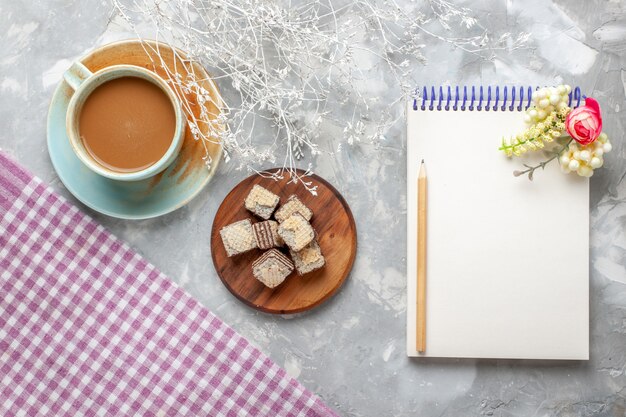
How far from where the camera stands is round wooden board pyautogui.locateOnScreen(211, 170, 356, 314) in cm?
127

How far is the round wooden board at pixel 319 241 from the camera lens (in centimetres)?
127

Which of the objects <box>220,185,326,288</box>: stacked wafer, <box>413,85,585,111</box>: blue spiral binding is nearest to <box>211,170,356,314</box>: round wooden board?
<box>220,185,326,288</box>: stacked wafer

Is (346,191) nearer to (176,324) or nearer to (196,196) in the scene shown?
(196,196)

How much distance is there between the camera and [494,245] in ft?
4.19

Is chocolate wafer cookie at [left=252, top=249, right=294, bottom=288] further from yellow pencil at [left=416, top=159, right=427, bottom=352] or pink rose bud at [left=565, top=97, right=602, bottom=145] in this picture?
pink rose bud at [left=565, top=97, right=602, bottom=145]

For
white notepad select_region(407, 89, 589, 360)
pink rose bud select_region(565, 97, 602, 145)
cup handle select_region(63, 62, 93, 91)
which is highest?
cup handle select_region(63, 62, 93, 91)

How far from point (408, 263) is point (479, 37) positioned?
405mm

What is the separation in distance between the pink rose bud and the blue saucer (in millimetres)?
607

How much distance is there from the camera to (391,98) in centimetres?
130

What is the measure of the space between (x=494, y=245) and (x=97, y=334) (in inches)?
28.4

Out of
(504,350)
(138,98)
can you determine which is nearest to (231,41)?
(138,98)

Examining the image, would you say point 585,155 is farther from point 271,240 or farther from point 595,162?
point 271,240

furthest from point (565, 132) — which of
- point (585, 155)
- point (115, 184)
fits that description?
point (115, 184)

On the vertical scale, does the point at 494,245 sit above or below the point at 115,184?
below
